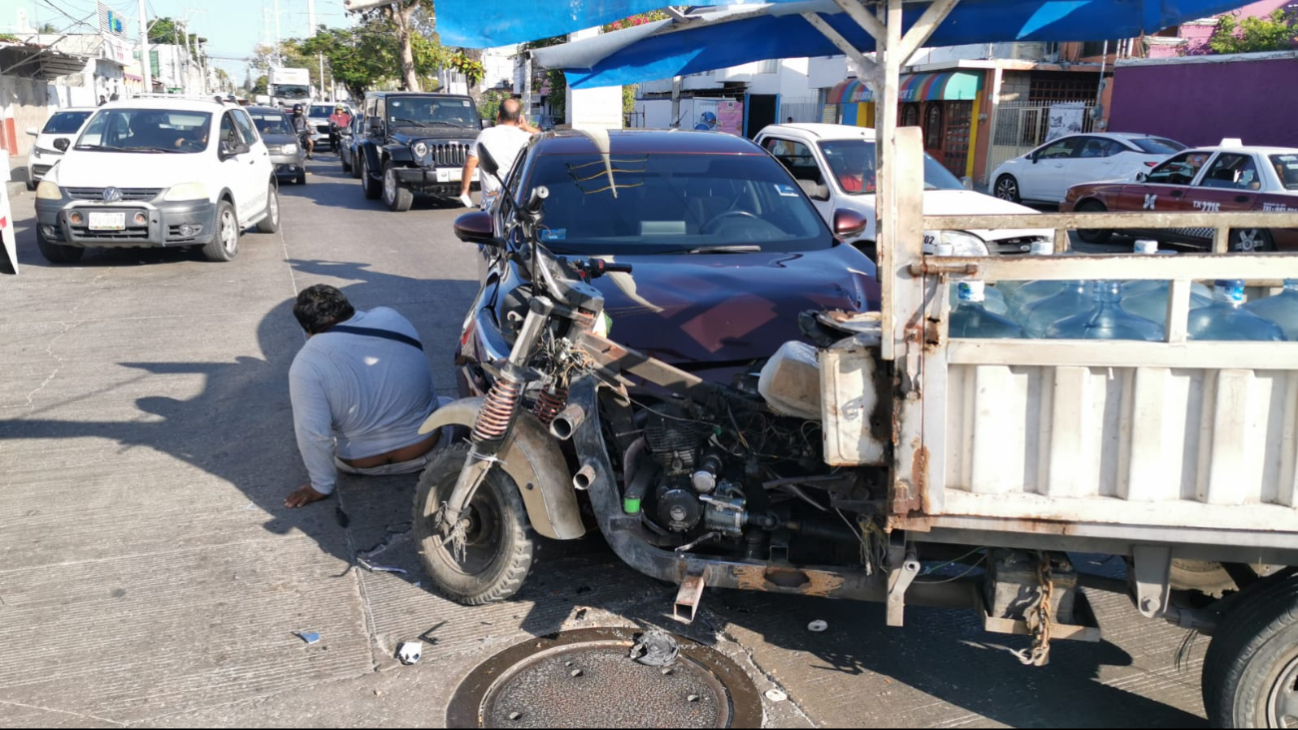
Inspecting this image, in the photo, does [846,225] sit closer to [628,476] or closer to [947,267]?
[628,476]

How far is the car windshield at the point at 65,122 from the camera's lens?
19.6 meters

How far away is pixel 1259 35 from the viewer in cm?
2266

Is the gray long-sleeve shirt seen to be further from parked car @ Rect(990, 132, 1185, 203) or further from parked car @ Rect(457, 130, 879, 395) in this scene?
parked car @ Rect(990, 132, 1185, 203)

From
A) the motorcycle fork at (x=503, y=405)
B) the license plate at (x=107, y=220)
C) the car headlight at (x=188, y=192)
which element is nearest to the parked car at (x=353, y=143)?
the car headlight at (x=188, y=192)

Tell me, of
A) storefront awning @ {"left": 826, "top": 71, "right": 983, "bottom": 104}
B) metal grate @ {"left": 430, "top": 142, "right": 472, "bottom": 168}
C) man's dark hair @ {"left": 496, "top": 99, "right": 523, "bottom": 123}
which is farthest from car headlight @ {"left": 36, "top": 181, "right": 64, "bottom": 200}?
storefront awning @ {"left": 826, "top": 71, "right": 983, "bottom": 104}

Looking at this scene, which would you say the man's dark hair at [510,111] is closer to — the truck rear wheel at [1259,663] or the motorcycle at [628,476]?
the motorcycle at [628,476]

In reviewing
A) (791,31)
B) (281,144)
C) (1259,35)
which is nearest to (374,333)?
(791,31)

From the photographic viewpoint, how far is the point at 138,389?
705 centimetres

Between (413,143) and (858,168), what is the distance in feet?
29.6

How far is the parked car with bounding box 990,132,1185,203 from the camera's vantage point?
17.5m

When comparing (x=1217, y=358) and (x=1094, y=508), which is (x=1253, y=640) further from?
Answer: (x=1217, y=358)

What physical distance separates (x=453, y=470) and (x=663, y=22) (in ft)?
8.61

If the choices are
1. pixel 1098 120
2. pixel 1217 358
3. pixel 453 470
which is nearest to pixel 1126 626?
pixel 1217 358

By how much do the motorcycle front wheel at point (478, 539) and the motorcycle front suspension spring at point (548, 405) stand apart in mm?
262
